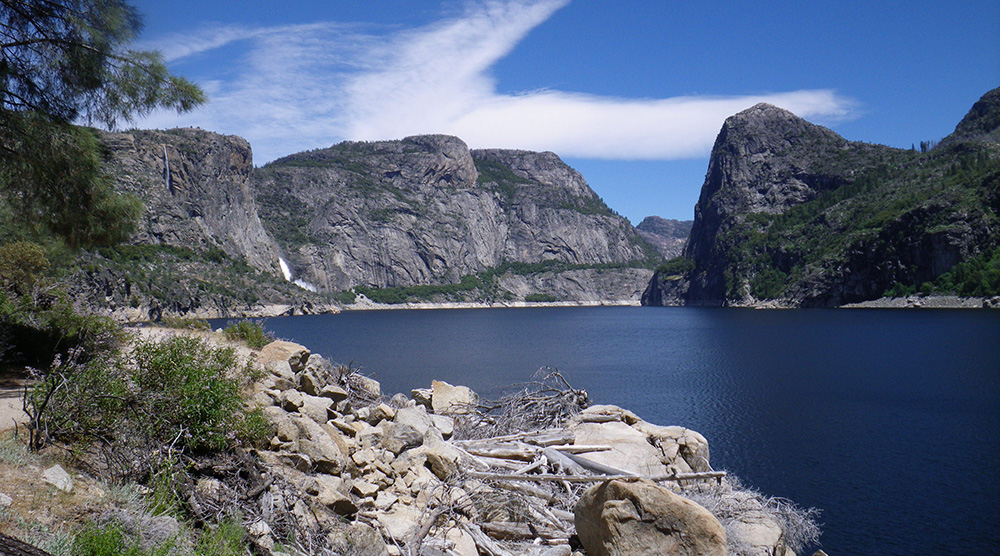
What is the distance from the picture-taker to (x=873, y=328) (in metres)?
66.4

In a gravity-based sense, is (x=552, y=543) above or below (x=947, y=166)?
below

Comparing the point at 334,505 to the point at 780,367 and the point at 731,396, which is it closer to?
the point at 731,396

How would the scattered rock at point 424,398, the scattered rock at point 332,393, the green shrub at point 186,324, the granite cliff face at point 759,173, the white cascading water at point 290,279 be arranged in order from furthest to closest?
the granite cliff face at point 759,173, the white cascading water at point 290,279, the scattered rock at point 424,398, the green shrub at point 186,324, the scattered rock at point 332,393

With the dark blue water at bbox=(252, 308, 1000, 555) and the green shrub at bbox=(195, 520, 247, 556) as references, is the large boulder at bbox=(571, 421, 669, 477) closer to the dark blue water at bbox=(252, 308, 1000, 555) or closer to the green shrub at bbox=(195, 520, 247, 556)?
the dark blue water at bbox=(252, 308, 1000, 555)

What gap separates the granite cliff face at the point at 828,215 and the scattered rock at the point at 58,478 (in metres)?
123

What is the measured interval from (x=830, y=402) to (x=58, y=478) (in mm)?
30096

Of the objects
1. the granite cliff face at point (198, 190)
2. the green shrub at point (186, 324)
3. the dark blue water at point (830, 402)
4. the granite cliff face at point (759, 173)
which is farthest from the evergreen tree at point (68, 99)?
the granite cliff face at point (759, 173)

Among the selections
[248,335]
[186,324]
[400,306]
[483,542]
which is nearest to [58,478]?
[483,542]

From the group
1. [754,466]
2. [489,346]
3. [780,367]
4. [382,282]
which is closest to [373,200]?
[382,282]

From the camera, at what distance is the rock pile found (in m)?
7.09

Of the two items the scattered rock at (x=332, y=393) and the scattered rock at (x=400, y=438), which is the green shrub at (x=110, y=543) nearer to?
the scattered rock at (x=400, y=438)

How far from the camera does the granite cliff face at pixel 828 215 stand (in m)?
105

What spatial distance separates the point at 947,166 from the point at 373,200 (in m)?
154

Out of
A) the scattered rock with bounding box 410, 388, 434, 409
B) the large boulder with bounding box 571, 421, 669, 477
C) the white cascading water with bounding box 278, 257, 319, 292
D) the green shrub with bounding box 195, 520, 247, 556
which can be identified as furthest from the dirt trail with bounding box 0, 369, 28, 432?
the white cascading water with bounding box 278, 257, 319, 292
